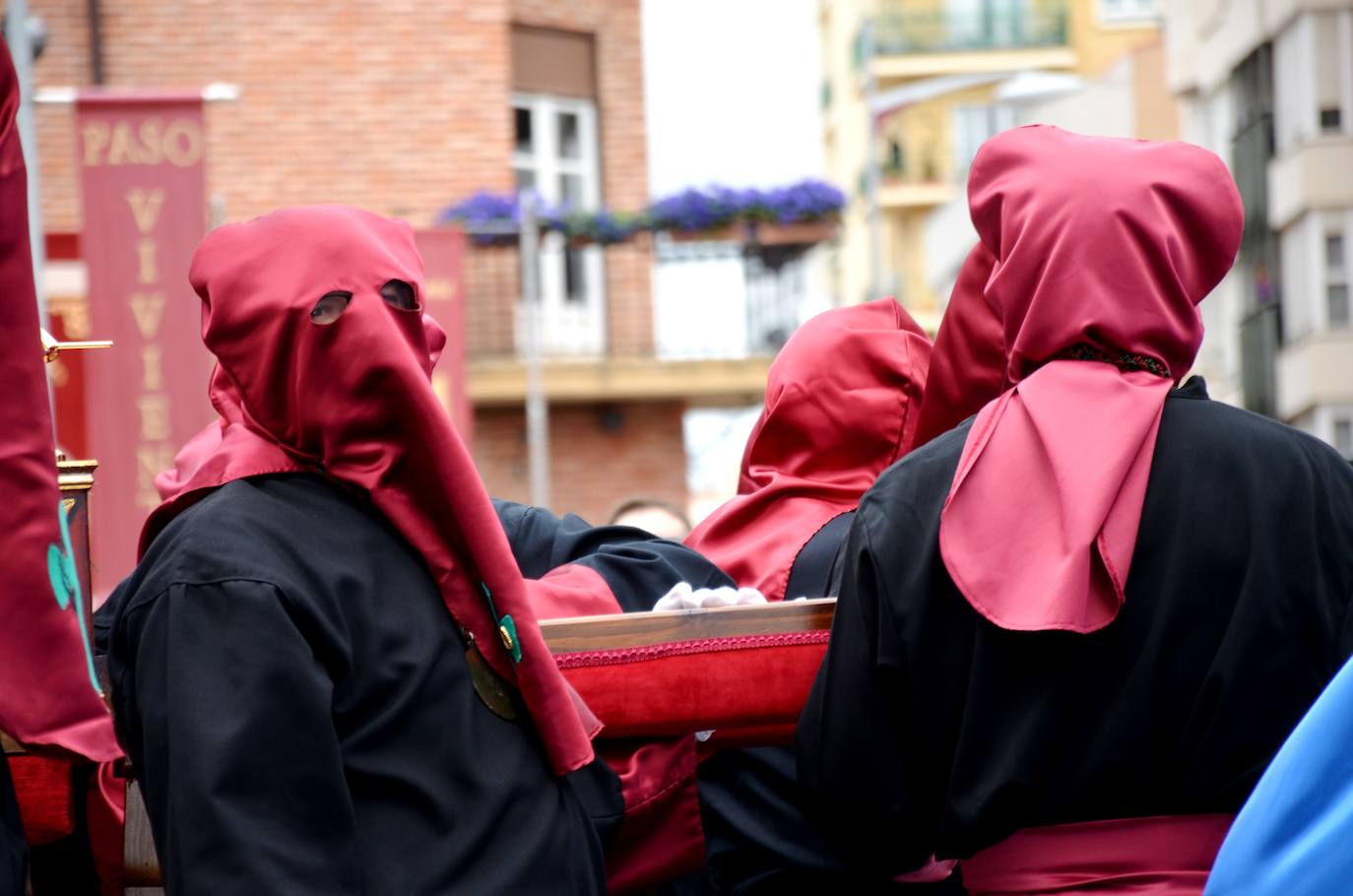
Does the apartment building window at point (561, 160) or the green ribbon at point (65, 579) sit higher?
the apartment building window at point (561, 160)

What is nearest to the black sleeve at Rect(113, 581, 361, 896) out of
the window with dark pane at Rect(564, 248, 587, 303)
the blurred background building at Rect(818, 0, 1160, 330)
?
the window with dark pane at Rect(564, 248, 587, 303)

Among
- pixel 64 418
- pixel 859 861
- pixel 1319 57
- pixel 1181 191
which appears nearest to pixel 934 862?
pixel 859 861

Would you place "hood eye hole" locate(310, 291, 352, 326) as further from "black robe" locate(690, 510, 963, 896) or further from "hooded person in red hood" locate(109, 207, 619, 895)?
"black robe" locate(690, 510, 963, 896)

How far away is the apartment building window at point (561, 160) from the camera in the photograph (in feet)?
57.2

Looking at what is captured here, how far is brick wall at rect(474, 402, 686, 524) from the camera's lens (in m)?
17.6

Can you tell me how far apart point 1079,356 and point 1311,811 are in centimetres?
125

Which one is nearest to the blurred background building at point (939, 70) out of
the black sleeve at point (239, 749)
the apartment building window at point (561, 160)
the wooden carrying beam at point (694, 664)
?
the apartment building window at point (561, 160)

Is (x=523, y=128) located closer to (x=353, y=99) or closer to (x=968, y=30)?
(x=353, y=99)

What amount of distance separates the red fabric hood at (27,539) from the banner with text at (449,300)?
38.4ft

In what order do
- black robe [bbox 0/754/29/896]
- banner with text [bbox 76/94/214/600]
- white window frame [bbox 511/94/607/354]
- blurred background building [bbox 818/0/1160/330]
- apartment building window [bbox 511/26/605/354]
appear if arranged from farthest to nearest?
blurred background building [bbox 818/0/1160/330] → white window frame [bbox 511/94/607/354] → apartment building window [bbox 511/26/605/354] → banner with text [bbox 76/94/214/600] → black robe [bbox 0/754/29/896]

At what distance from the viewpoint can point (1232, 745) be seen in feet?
10.3

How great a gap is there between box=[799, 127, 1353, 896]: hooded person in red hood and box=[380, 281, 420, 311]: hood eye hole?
775mm

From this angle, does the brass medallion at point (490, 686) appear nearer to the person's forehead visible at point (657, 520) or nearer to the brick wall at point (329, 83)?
the person's forehead visible at point (657, 520)

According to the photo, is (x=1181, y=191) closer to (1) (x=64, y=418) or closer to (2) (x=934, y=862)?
(2) (x=934, y=862)
